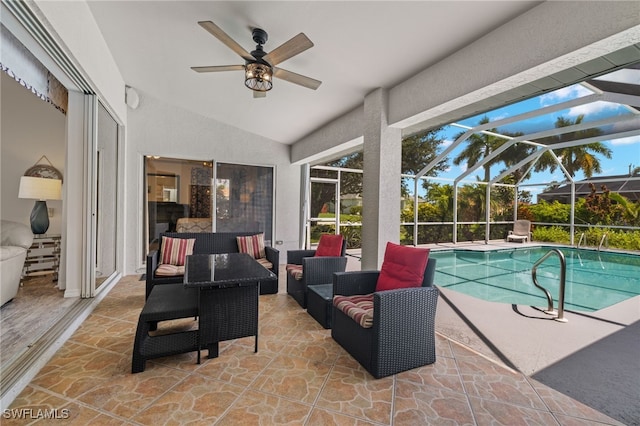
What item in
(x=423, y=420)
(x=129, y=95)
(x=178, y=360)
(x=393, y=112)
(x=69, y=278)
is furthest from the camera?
(x=129, y=95)

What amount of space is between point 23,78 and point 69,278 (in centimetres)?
213

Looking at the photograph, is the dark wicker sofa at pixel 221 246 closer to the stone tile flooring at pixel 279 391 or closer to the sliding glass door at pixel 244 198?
the sliding glass door at pixel 244 198

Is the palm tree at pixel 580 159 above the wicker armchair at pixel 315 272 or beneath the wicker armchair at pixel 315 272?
above

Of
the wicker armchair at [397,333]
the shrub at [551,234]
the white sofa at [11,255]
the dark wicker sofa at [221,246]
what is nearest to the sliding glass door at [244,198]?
the dark wicker sofa at [221,246]

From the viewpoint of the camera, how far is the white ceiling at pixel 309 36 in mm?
2281

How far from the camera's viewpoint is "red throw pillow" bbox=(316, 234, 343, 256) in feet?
12.9

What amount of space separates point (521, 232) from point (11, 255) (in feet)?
44.2

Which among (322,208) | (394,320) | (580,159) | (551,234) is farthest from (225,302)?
(580,159)

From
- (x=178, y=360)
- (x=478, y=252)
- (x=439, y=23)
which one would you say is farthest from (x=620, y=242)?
(x=178, y=360)

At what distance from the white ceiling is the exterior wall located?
2.50ft

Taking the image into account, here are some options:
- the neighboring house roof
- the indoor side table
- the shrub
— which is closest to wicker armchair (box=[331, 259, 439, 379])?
the indoor side table

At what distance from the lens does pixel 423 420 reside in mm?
1653

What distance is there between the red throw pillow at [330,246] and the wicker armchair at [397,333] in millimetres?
1526

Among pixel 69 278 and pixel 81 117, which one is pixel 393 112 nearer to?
pixel 81 117
